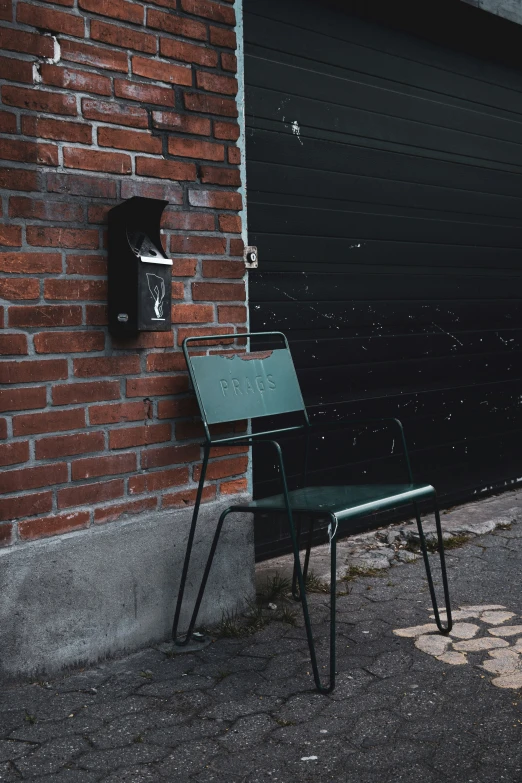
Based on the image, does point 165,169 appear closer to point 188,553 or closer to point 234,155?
point 234,155

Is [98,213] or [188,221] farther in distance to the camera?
[188,221]

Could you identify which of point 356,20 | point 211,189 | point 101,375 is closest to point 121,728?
point 101,375

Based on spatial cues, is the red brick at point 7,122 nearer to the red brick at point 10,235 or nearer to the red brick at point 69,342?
the red brick at point 10,235

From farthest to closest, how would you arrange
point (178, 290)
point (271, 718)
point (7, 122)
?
point (178, 290), point (7, 122), point (271, 718)

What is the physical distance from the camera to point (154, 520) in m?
3.29

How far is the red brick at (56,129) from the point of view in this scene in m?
2.89

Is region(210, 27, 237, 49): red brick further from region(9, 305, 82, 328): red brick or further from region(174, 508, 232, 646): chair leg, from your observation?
region(174, 508, 232, 646): chair leg

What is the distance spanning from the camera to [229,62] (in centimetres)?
349

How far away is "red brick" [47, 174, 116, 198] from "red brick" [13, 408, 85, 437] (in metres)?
0.77

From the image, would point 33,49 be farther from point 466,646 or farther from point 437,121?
point 437,121

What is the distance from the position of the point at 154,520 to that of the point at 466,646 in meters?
1.28

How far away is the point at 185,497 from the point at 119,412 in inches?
18.5

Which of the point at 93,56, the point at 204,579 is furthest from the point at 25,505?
the point at 93,56

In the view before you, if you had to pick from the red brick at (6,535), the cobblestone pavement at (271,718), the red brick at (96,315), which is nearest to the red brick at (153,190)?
the red brick at (96,315)
